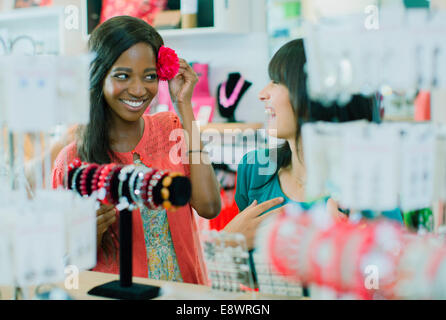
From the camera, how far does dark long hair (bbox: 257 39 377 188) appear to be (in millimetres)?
920

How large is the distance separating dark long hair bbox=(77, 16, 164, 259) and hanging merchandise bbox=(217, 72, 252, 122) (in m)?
1.22

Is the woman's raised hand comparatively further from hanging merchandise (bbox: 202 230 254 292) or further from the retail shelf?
the retail shelf

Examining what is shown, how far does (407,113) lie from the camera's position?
0.96 metres

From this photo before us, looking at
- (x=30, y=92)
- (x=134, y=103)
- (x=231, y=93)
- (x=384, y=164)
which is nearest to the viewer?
(x=384, y=164)

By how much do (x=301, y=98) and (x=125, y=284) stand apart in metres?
0.56

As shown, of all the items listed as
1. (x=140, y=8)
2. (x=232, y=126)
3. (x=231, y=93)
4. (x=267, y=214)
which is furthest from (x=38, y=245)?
(x=140, y=8)

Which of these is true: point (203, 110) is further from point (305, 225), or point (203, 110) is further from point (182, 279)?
point (305, 225)

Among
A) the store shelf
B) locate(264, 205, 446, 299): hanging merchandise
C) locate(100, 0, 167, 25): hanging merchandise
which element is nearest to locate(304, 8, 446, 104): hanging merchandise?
locate(264, 205, 446, 299): hanging merchandise

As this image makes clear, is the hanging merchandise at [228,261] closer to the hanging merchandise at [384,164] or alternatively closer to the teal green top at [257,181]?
the hanging merchandise at [384,164]

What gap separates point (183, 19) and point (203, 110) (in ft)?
1.55

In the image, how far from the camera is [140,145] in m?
1.54

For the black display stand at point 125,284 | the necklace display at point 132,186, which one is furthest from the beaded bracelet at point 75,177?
the black display stand at point 125,284

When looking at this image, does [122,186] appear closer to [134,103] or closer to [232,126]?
[134,103]

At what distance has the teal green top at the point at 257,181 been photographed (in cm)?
150
